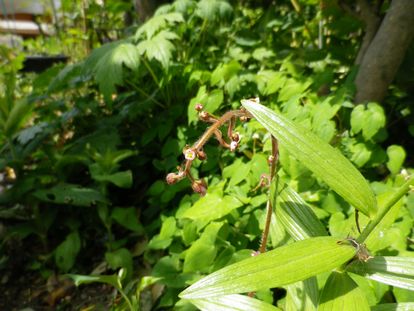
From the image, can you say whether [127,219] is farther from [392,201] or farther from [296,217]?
[392,201]

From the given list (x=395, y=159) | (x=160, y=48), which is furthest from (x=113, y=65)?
(x=395, y=159)

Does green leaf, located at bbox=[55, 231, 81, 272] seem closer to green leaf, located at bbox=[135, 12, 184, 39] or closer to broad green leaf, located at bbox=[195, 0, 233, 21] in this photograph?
green leaf, located at bbox=[135, 12, 184, 39]

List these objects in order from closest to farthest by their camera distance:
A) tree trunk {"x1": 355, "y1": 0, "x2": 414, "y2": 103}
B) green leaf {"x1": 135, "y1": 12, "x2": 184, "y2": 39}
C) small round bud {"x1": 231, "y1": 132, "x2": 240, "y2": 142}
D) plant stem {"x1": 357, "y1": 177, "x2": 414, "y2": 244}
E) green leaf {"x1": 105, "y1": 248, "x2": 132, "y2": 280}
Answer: plant stem {"x1": 357, "y1": 177, "x2": 414, "y2": 244}
small round bud {"x1": 231, "y1": 132, "x2": 240, "y2": 142}
tree trunk {"x1": 355, "y1": 0, "x2": 414, "y2": 103}
green leaf {"x1": 105, "y1": 248, "x2": 132, "y2": 280}
green leaf {"x1": 135, "y1": 12, "x2": 184, "y2": 39}

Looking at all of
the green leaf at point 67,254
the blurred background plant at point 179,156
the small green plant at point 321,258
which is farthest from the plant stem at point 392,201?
the green leaf at point 67,254

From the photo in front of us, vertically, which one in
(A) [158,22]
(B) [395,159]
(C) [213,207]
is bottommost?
(C) [213,207]

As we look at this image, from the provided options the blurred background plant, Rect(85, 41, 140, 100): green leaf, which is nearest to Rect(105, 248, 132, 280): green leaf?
the blurred background plant

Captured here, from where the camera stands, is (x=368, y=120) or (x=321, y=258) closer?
(x=321, y=258)
